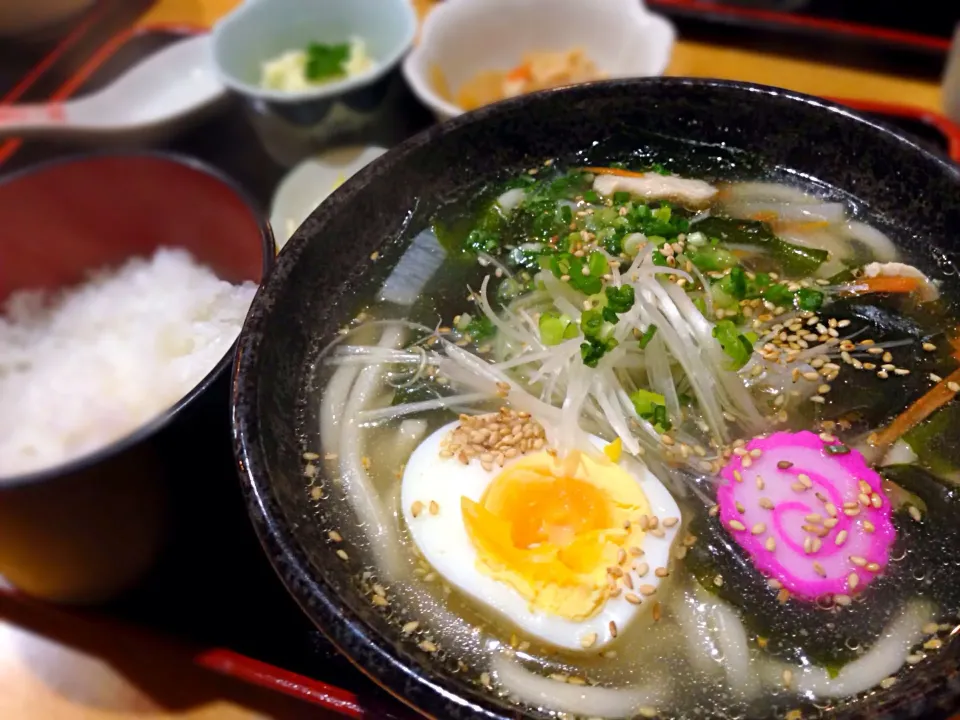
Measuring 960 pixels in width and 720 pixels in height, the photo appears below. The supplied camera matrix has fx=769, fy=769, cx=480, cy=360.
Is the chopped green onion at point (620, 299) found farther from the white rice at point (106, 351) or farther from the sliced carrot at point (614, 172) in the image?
the white rice at point (106, 351)

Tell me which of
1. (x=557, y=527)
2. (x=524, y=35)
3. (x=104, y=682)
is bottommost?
(x=104, y=682)

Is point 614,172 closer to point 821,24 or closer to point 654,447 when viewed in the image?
point 654,447

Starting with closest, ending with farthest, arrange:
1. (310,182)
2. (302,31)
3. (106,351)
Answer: (106,351)
(310,182)
(302,31)

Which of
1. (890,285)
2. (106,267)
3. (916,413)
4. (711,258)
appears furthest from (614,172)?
(106,267)

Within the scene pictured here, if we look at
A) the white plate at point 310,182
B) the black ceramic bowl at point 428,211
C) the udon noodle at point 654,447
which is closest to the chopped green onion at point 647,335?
the udon noodle at point 654,447

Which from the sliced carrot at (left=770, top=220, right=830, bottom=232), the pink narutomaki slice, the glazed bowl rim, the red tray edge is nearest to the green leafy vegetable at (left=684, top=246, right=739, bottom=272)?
the sliced carrot at (left=770, top=220, right=830, bottom=232)

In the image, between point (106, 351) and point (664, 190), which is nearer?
point (664, 190)
